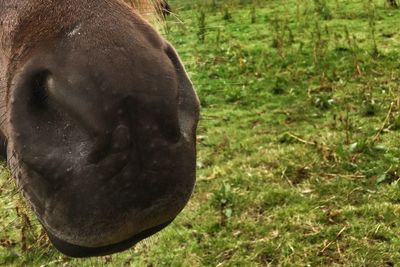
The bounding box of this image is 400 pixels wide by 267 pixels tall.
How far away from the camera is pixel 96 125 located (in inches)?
56.0

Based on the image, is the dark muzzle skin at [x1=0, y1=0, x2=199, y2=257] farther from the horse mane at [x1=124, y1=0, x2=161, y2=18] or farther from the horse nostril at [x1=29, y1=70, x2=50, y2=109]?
the horse mane at [x1=124, y1=0, x2=161, y2=18]

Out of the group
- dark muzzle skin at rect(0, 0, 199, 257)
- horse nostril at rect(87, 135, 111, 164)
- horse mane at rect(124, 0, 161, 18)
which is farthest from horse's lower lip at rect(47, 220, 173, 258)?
horse mane at rect(124, 0, 161, 18)

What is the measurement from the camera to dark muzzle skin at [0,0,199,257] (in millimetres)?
1448

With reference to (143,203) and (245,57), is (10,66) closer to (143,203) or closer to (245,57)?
(143,203)

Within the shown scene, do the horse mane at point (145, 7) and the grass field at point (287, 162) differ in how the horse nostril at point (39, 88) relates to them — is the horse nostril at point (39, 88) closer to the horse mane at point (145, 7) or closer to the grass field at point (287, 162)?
the horse mane at point (145, 7)

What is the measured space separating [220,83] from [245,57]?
0.80 metres

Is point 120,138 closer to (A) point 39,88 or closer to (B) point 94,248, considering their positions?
(A) point 39,88

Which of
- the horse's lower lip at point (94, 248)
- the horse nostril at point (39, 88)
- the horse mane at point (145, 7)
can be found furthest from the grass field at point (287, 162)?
the horse nostril at point (39, 88)

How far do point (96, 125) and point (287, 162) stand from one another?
316cm

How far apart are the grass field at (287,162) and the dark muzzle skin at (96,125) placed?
1071 mm

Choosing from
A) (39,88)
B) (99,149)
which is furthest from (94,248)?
(39,88)

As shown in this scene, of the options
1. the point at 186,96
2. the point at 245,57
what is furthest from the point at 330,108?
the point at 186,96

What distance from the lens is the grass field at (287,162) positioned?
3.48 metres

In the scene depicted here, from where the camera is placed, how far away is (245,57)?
6.96 m
